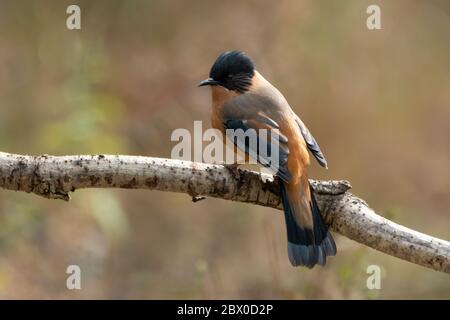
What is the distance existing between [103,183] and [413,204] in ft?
14.2

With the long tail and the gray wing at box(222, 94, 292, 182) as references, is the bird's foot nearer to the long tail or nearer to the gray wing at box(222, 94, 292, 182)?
the gray wing at box(222, 94, 292, 182)

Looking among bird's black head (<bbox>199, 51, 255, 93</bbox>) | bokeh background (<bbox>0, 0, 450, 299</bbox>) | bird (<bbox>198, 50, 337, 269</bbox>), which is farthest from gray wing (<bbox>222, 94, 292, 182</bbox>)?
bokeh background (<bbox>0, 0, 450, 299</bbox>)

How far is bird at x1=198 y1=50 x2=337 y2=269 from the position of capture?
15.5 feet

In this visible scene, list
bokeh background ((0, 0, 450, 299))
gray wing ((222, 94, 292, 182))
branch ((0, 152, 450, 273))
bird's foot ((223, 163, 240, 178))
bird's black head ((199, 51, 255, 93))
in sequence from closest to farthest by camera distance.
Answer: branch ((0, 152, 450, 273)), bird's foot ((223, 163, 240, 178)), gray wing ((222, 94, 292, 182)), bird's black head ((199, 51, 255, 93)), bokeh background ((0, 0, 450, 299))

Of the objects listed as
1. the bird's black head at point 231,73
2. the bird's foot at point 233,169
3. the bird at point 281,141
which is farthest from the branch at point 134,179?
the bird's black head at point 231,73

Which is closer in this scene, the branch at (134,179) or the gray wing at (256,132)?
the branch at (134,179)

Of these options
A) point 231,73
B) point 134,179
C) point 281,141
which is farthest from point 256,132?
point 134,179

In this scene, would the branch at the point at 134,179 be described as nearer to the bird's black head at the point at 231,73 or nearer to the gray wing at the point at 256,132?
the gray wing at the point at 256,132

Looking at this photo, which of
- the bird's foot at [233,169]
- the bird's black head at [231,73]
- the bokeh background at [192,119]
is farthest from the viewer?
the bokeh background at [192,119]

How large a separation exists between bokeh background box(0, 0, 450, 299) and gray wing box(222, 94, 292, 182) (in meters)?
1.73

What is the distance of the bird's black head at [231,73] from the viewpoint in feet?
17.9

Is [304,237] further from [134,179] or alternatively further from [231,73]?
[231,73]

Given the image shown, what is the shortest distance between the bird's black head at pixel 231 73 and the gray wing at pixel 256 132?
11cm

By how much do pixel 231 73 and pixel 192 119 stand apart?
2.14 meters
